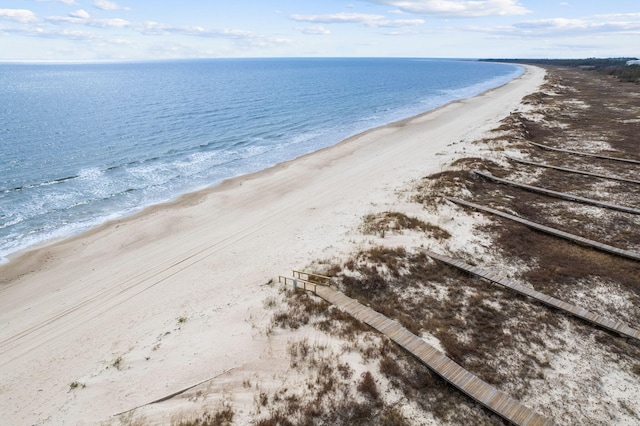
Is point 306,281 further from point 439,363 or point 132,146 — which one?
point 132,146

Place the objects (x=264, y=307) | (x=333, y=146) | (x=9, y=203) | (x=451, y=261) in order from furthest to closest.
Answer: (x=333, y=146) < (x=9, y=203) < (x=451, y=261) < (x=264, y=307)

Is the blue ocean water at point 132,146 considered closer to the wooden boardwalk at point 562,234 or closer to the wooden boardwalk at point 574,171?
the wooden boardwalk at point 562,234

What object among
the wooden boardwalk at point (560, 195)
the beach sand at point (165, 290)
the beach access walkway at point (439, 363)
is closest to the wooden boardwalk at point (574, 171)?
the wooden boardwalk at point (560, 195)

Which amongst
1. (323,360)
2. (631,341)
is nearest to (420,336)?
(323,360)

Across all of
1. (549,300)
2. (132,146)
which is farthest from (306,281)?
(132,146)

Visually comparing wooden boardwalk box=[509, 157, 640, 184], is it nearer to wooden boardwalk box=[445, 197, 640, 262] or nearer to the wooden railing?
wooden boardwalk box=[445, 197, 640, 262]

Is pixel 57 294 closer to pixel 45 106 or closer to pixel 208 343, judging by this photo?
pixel 208 343
